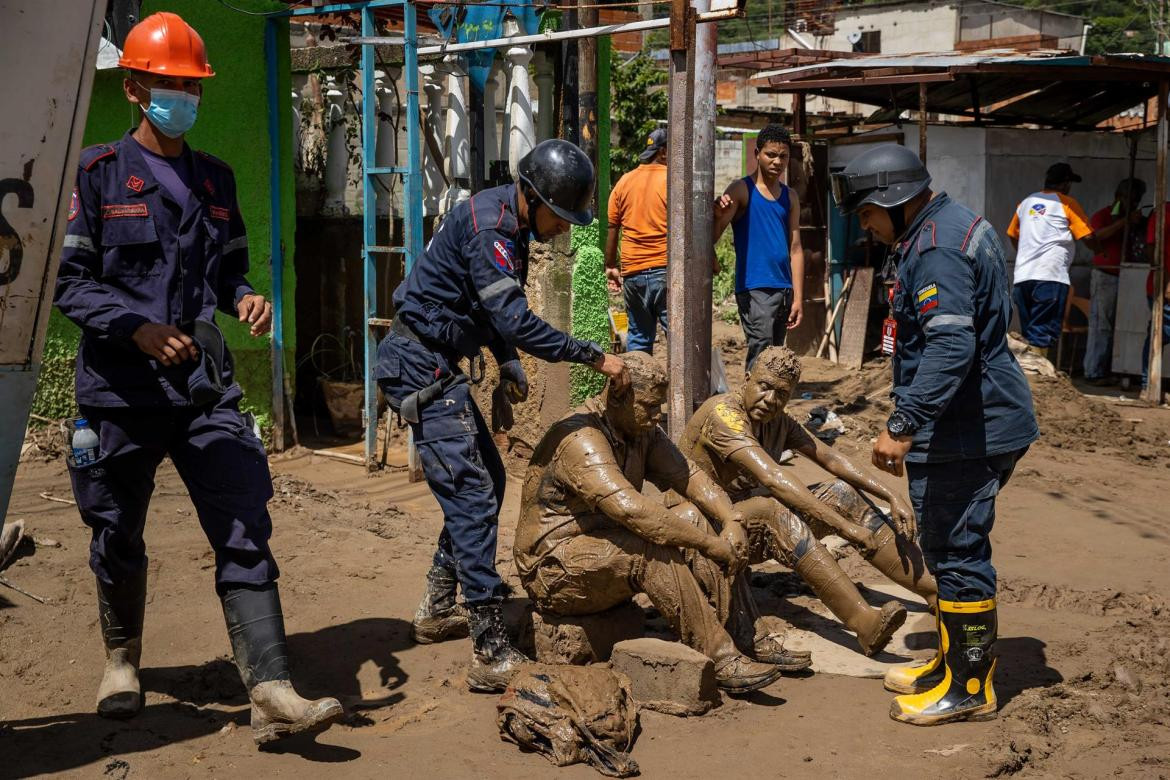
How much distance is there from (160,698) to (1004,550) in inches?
175

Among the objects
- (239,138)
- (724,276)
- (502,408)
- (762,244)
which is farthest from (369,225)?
(724,276)

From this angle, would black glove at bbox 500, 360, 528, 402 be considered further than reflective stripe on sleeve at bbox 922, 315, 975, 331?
Yes

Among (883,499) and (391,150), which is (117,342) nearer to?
(883,499)

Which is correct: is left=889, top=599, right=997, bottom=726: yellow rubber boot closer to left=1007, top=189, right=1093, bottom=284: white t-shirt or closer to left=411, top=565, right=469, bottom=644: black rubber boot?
left=411, top=565, right=469, bottom=644: black rubber boot

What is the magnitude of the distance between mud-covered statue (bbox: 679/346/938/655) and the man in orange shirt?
99.1 inches

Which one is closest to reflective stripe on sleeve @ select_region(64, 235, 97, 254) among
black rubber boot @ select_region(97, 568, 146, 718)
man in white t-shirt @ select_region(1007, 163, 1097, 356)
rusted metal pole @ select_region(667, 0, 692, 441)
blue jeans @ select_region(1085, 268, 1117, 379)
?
black rubber boot @ select_region(97, 568, 146, 718)

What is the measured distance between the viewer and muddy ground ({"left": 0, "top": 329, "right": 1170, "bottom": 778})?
3.84m

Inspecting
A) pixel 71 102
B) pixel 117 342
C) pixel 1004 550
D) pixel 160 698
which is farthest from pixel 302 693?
pixel 1004 550

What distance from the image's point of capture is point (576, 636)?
4605 millimetres

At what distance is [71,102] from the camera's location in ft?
11.0

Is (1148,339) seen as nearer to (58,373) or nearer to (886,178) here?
(886,178)

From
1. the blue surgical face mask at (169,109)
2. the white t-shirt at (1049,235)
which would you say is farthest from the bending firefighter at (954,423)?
the white t-shirt at (1049,235)

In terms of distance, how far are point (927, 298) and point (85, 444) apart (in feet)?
9.40

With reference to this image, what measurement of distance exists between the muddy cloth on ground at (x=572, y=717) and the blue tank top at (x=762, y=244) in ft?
12.7
